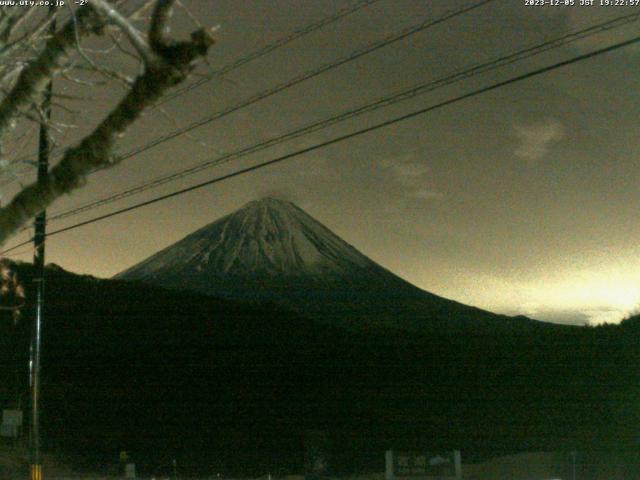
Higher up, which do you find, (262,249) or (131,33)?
(262,249)

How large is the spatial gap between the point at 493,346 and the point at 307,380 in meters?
10.6

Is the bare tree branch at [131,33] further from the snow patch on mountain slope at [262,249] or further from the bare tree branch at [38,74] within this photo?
the snow patch on mountain slope at [262,249]

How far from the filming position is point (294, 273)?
128125mm

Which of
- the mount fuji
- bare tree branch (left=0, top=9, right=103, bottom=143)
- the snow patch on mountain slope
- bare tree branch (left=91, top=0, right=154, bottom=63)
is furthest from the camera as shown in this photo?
the snow patch on mountain slope

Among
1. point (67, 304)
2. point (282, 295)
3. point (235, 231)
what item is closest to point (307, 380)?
point (67, 304)

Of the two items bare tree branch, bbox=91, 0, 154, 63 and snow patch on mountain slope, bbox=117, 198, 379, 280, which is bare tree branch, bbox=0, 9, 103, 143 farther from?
snow patch on mountain slope, bbox=117, 198, 379, 280

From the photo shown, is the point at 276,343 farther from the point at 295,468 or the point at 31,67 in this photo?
the point at 31,67

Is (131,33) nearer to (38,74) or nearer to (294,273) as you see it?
(38,74)

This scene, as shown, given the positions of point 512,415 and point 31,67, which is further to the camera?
point 512,415

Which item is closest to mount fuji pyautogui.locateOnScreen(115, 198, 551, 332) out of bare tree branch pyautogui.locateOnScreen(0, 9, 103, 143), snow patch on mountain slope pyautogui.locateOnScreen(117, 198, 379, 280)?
snow patch on mountain slope pyautogui.locateOnScreen(117, 198, 379, 280)

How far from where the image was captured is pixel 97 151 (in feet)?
15.8

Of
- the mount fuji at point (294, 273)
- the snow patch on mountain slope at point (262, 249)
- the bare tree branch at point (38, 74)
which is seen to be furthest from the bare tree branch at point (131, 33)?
the snow patch on mountain slope at point (262, 249)

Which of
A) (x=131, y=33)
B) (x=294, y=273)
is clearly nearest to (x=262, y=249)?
(x=294, y=273)

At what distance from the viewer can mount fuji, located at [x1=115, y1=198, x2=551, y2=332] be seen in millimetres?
107125
